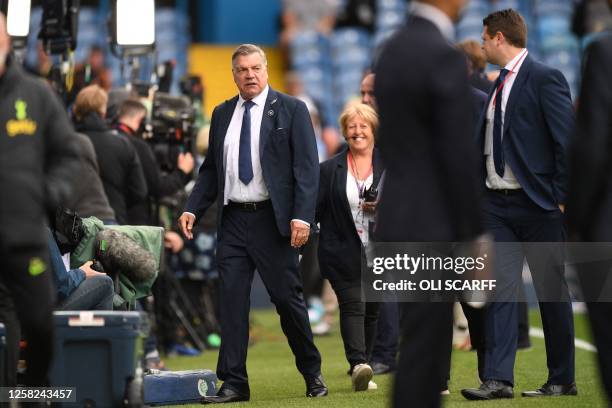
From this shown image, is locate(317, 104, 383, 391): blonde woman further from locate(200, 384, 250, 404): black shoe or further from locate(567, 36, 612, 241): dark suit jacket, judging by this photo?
locate(567, 36, 612, 241): dark suit jacket

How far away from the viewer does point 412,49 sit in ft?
16.4

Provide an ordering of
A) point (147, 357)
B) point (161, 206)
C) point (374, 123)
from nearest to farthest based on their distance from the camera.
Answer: point (374, 123) < point (147, 357) < point (161, 206)

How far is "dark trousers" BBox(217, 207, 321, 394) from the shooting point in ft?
25.2

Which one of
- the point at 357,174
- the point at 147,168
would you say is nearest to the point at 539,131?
the point at 357,174

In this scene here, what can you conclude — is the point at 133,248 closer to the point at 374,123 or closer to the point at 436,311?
the point at 374,123

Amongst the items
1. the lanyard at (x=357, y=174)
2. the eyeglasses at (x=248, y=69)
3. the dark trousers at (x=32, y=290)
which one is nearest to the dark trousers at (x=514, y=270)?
the lanyard at (x=357, y=174)

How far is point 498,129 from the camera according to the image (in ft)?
24.7

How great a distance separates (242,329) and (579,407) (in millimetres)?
1954

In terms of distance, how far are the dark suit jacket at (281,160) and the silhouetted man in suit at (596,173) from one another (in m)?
2.71

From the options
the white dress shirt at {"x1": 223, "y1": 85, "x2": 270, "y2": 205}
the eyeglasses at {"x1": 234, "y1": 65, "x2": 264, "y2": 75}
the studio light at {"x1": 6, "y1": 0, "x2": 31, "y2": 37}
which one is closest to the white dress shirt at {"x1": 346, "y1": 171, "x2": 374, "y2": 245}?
the white dress shirt at {"x1": 223, "y1": 85, "x2": 270, "y2": 205}

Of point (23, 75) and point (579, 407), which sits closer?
point (23, 75)

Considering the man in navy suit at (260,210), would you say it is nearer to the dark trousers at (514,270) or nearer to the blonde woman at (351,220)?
the blonde woman at (351,220)

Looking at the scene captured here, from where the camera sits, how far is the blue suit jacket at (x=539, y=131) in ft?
24.4

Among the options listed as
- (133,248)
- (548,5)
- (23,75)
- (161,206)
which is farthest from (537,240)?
(548,5)
